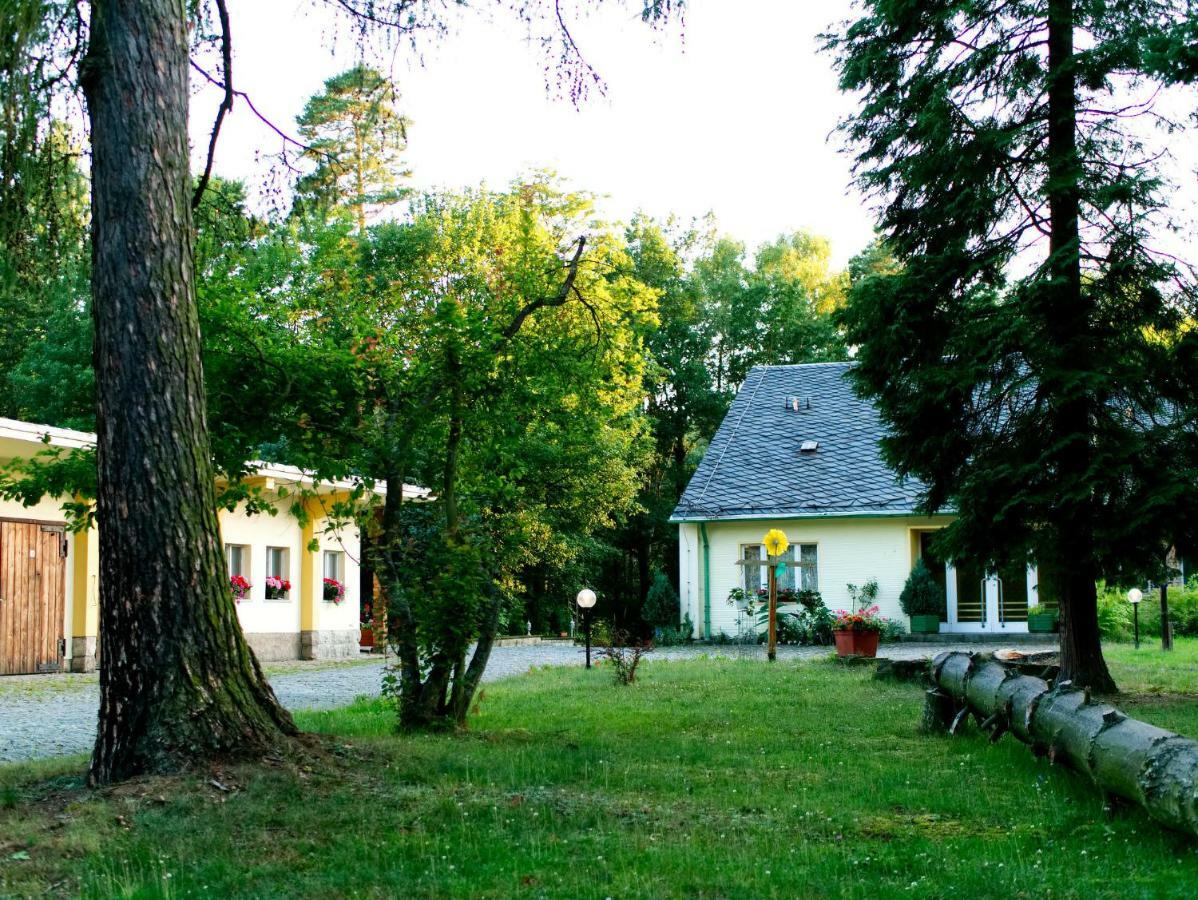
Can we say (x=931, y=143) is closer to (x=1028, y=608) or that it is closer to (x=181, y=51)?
(x=181, y=51)

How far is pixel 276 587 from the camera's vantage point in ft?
71.9

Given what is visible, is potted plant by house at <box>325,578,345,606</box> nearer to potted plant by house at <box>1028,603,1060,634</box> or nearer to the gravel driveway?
the gravel driveway

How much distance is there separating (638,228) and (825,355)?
7506 millimetres

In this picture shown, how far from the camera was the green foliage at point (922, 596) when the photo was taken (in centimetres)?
2486

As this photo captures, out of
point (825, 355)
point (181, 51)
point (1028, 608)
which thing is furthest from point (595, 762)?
point (825, 355)

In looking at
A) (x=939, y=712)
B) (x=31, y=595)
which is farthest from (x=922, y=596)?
(x=31, y=595)

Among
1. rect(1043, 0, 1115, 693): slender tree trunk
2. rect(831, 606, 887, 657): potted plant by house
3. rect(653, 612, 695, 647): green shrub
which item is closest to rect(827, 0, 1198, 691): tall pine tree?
rect(1043, 0, 1115, 693): slender tree trunk

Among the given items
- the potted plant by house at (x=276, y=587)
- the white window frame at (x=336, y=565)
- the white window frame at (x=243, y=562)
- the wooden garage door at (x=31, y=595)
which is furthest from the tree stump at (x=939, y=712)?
the white window frame at (x=336, y=565)

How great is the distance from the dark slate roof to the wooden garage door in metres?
13.3

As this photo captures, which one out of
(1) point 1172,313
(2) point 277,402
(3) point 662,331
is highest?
(3) point 662,331

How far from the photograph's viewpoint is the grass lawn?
16.1 feet

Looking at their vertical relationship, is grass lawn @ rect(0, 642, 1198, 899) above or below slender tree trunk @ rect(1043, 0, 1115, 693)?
below

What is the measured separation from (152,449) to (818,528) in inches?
829

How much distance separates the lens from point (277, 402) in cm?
878
